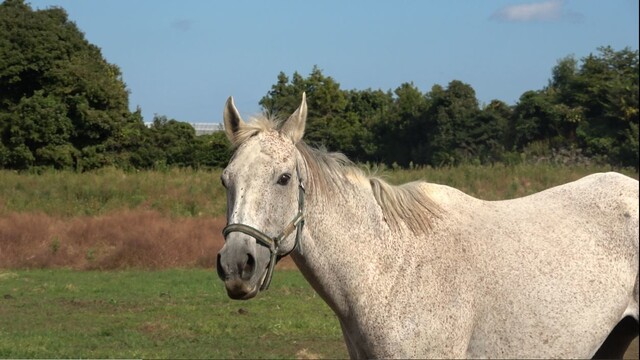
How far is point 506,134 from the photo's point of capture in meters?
32.8

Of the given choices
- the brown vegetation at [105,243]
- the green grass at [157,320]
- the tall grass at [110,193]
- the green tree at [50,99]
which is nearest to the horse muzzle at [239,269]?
the green grass at [157,320]

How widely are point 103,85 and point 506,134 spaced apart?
15264 mm

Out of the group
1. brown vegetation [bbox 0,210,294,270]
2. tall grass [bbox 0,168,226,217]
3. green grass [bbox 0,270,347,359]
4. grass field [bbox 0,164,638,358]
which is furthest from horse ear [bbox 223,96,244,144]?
tall grass [bbox 0,168,226,217]

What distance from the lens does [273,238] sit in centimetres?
385

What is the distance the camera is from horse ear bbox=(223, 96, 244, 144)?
4.18 meters

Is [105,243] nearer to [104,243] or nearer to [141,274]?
[104,243]

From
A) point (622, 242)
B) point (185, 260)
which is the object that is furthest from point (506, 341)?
point (185, 260)

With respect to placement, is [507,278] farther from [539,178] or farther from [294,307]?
[539,178]

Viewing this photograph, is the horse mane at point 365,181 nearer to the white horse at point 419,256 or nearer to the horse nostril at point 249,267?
the white horse at point 419,256

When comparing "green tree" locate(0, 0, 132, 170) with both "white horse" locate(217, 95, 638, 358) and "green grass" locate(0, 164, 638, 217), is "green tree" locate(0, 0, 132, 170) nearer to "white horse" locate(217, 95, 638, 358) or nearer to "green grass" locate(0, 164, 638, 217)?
"green grass" locate(0, 164, 638, 217)

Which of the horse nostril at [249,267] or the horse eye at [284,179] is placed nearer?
the horse nostril at [249,267]

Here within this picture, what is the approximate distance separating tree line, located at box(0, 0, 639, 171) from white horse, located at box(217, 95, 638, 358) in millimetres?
20251

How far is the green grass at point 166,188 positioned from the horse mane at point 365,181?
1957cm

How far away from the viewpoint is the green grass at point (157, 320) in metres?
10.0
